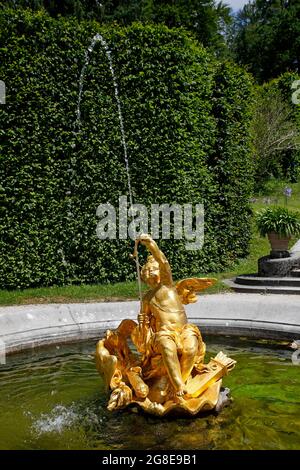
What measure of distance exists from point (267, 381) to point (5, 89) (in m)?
7.56

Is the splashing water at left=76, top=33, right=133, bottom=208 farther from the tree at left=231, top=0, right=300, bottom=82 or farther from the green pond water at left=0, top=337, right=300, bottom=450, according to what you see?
the tree at left=231, top=0, right=300, bottom=82

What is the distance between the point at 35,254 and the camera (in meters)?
10.5

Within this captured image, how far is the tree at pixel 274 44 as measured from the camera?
119ft

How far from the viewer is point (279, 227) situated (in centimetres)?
1119

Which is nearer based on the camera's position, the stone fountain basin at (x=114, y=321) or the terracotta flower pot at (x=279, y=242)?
the stone fountain basin at (x=114, y=321)

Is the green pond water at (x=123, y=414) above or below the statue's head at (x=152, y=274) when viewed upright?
below

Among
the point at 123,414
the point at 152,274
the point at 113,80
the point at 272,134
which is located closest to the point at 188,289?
the point at 152,274

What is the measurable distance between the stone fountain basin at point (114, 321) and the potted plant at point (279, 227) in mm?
3317

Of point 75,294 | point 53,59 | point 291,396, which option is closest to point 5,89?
point 53,59

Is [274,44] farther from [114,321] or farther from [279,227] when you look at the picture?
[114,321]

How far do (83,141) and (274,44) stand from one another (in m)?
30.8

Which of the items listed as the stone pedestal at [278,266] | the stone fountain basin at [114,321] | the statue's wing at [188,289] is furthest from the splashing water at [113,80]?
the statue's wing at [188,289]

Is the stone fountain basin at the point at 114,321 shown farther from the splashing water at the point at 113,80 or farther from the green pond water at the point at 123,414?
the splashing water at the point at 113,80

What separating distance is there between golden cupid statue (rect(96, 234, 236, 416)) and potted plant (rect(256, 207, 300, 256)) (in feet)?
22.4
